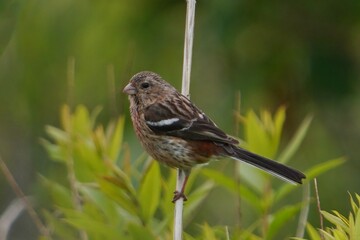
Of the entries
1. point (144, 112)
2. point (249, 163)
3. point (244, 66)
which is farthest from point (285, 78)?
point (249, 163)

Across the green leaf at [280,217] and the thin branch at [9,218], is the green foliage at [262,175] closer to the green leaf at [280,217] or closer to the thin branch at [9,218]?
the green leaf at [280,217]

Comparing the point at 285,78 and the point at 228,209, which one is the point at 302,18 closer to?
the point at 285,78

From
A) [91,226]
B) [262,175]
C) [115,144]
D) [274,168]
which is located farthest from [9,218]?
[274,168]

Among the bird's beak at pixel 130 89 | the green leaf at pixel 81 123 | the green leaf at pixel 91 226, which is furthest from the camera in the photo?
the bird's beak at pixel 130 89

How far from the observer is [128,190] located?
15.6 feet

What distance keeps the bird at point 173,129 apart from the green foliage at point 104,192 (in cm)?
26

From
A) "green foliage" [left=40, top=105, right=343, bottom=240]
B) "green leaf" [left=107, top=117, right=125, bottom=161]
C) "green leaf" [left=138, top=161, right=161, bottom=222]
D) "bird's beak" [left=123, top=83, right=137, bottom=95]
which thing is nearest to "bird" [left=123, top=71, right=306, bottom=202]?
"bird's beak" [left=123, top=83, right=137, bottom=95]

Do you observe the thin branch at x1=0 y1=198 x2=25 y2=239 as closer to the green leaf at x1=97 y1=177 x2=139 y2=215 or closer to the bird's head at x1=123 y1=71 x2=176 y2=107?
the green leaf at x1=97 y1=177 x2=139 y2=215

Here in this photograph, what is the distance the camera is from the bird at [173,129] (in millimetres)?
5512

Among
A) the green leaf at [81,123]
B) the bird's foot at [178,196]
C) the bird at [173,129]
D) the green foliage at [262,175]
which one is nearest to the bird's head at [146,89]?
the bird at [173,129]

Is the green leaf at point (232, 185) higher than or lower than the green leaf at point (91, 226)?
higher

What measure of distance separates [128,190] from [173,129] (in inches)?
41.3

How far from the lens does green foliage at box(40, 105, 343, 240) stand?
15.5 feet

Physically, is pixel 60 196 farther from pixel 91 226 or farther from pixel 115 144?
pixel 91 226
